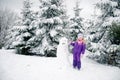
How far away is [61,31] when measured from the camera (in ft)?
54.2

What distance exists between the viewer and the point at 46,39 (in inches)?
643

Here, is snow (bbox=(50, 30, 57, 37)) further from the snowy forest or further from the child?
the child

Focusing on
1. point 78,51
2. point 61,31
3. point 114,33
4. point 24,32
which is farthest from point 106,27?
point 24,32

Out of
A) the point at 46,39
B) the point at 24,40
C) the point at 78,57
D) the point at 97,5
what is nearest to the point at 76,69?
the point at 78,57

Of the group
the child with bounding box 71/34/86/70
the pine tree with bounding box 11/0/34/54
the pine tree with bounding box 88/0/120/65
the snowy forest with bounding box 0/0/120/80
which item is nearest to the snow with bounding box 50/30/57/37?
the snowy forest with bounding box 0/0/120/80

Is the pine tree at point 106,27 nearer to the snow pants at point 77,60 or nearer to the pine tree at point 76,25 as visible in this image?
the snow pants at point 77,60

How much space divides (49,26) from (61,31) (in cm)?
158

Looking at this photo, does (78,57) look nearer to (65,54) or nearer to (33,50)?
(65,54)

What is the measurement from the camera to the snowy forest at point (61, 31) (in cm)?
1045

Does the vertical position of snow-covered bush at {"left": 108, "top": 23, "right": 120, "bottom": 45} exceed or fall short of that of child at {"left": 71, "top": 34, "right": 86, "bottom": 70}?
it exceeds it

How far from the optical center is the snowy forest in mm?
10453

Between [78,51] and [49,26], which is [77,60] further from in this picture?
[49,26]

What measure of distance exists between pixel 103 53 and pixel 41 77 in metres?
5.62

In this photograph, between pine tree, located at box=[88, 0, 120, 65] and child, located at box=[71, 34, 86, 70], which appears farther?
pine tree, located at box=[88, 0, 120, 65]
